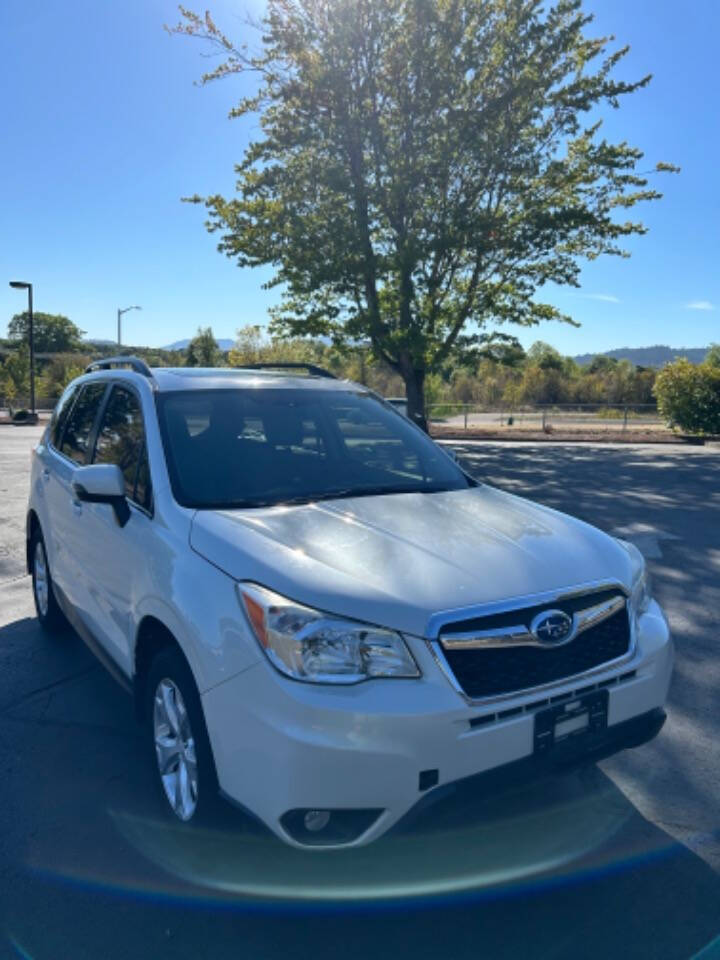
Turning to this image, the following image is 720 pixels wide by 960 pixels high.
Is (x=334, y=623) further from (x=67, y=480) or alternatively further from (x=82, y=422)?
(x=82, y=422)

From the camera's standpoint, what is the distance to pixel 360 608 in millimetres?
2352

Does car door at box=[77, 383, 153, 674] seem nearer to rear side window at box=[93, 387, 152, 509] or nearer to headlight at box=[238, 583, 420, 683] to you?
rear side window at box=[93, 387, 152, 509]

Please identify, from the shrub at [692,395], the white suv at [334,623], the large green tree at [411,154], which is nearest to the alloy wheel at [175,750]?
the white suv at [334,623]

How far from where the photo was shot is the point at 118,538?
3.39 m

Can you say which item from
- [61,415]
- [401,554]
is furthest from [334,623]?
[61,415]

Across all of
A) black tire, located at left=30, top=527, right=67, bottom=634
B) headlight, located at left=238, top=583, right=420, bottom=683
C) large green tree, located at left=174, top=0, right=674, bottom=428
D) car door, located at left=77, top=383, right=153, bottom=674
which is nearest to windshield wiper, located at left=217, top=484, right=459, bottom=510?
car door, located at left=77, top=383, right=153, bottom=674

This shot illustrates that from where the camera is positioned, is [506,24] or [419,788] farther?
[506,24]

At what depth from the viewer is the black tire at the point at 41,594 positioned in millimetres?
4953

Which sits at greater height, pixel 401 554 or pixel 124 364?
pixel 124 364

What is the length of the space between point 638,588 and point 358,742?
1.41m

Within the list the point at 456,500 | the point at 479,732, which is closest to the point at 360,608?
the point at 479,732

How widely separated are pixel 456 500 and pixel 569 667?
3.81 ft

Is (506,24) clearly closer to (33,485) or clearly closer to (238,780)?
(33,485)

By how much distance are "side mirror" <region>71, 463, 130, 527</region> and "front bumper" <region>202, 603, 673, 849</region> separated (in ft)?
3.85
